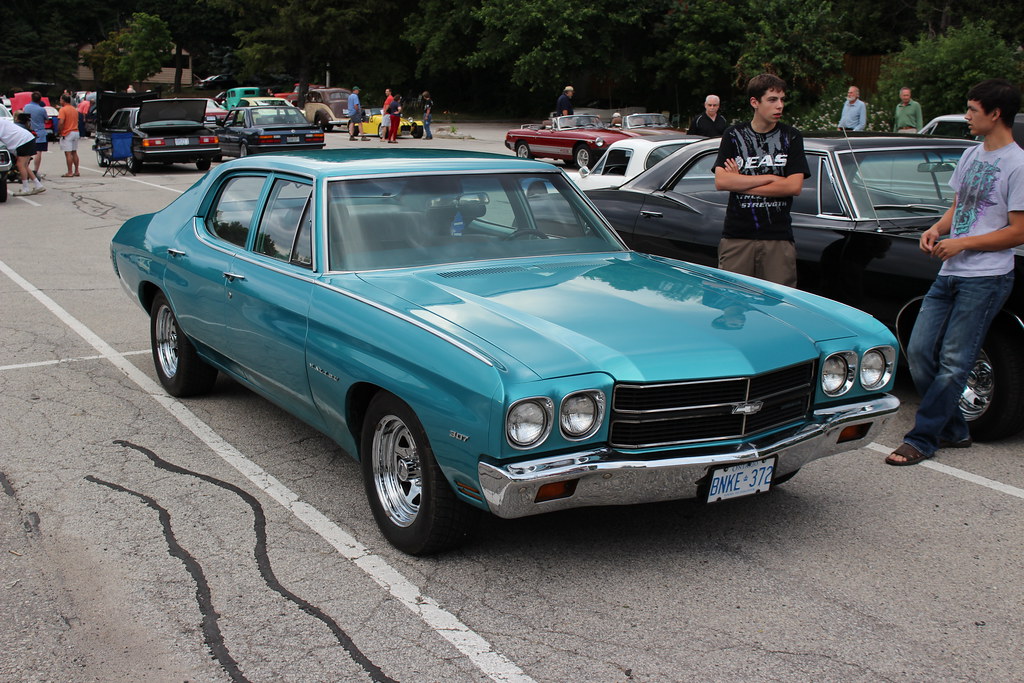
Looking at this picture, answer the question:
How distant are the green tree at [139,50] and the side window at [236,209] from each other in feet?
211

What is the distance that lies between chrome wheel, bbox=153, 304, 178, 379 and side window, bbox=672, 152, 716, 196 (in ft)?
12.1

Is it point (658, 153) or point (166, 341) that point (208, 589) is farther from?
point (658, 153)

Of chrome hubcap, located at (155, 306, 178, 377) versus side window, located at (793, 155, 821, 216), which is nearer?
chrome hubcap, located at (155, 306, 178, 377)

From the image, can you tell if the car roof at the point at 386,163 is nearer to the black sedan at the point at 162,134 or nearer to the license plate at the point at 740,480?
the license plate at the point at 740,480

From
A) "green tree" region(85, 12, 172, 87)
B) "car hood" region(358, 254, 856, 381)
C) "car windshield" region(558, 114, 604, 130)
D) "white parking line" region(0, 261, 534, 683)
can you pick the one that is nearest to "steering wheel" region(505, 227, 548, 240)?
"car hood" region(358, 254, 856, 381)

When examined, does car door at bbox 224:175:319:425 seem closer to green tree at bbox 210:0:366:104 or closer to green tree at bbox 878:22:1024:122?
green tree at bbox 878:22:1024:122

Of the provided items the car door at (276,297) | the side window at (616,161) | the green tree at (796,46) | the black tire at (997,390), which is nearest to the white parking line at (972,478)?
the black tire at (997,390)

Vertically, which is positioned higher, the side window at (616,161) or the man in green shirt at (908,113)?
the man in green shirt at (908,113)

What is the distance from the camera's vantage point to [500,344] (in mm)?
3803

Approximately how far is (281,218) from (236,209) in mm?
659

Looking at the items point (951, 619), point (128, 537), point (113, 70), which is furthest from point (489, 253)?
point (113, 70)

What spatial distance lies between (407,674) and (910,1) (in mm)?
42543

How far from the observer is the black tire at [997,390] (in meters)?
5.55

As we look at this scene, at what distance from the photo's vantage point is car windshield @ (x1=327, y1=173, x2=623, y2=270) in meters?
4.83
